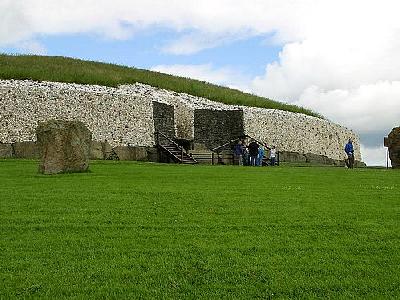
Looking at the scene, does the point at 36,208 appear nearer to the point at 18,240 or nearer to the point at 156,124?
the point at 18,240

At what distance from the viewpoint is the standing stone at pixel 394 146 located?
25.9 metres

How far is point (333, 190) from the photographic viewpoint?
13.4 metres

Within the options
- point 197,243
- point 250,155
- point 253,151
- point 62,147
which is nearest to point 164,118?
point 250,155

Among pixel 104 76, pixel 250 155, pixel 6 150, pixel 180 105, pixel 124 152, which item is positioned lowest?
pixel 250 155

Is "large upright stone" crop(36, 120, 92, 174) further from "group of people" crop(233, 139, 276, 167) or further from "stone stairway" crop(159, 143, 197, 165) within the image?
"group of people" crop(233, 139, 276, 167)

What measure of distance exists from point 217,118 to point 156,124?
4349 millimetres

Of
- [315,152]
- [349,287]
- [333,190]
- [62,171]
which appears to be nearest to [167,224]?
[349,287]

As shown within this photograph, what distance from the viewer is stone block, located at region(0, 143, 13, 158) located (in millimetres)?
27750

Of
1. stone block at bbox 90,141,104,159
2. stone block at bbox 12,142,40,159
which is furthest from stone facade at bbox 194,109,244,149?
stone block at bbox 12,142,40,159

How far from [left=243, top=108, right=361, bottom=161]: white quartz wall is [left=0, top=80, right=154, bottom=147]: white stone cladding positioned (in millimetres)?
7186

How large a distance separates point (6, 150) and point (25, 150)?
870 millimetres

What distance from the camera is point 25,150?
28.0 meters

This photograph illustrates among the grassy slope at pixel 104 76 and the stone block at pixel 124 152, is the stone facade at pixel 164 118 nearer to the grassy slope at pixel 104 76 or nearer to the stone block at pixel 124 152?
the stone block at pixel 124 152

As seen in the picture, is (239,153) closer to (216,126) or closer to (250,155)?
(250,155)
